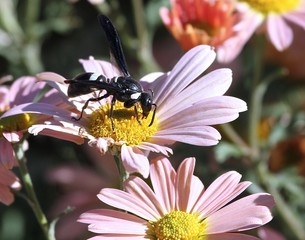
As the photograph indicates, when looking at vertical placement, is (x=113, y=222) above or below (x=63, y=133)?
below

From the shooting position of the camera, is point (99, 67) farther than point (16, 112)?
Yes

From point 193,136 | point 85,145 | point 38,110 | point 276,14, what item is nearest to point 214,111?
point 193,136

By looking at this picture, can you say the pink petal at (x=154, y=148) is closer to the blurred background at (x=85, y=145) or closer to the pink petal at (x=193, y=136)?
the pink petal at (x=193, y=136)

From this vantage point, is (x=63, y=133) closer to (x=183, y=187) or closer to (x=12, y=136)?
(x=12, y=136)

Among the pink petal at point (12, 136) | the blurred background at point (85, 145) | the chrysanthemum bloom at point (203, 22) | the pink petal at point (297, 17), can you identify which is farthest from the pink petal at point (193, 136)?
the pink petal at point (297, 17)

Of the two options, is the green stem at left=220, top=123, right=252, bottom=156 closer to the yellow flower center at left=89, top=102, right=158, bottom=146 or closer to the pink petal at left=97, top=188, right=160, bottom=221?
the yellow flower center at left=89, top=102, right=158, bottom=146
